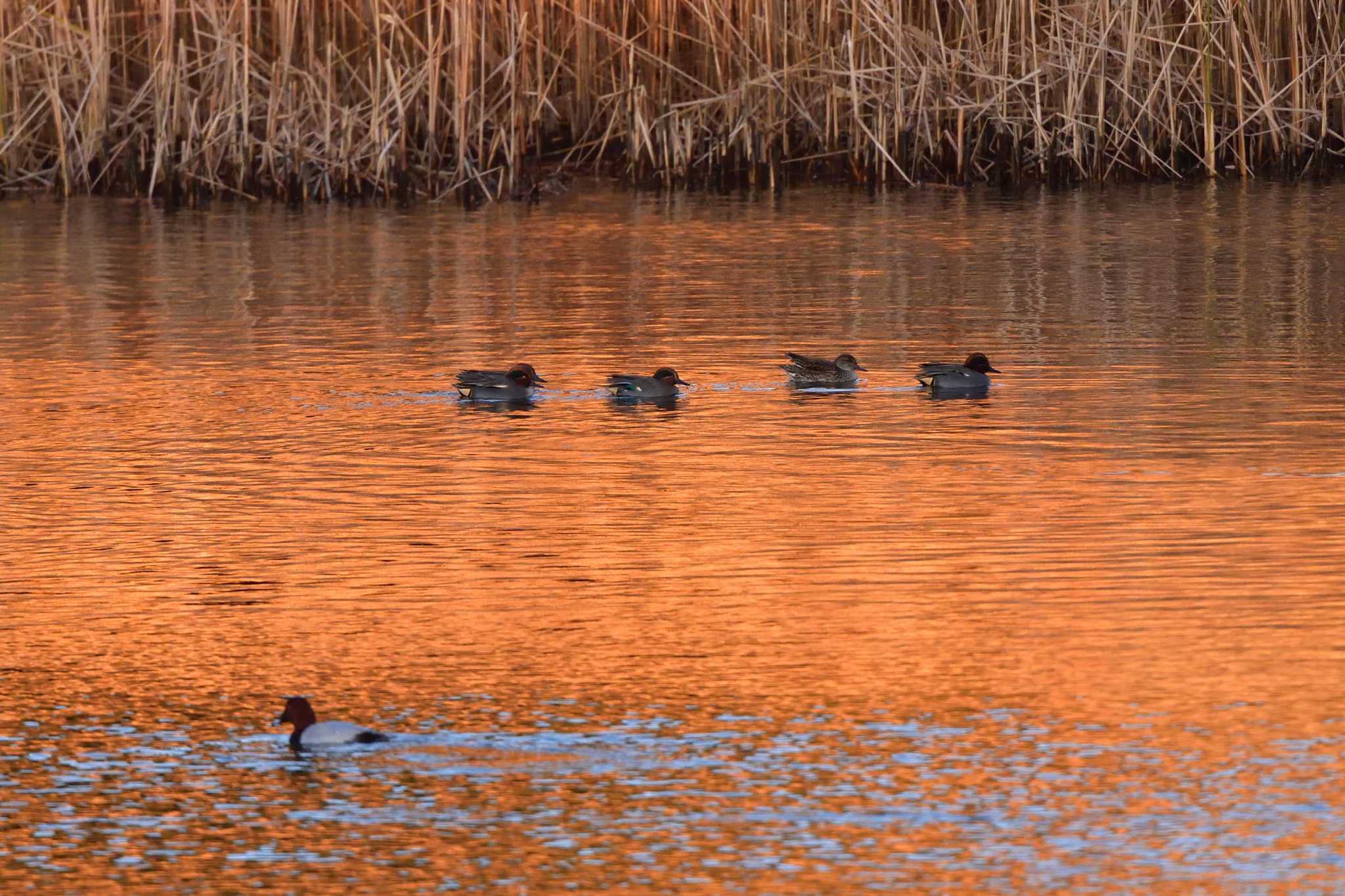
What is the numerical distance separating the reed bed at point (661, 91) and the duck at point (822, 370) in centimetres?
1140

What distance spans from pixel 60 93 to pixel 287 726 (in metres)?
20.0

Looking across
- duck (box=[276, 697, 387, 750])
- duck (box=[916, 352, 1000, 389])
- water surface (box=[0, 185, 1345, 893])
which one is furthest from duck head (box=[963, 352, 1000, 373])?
duck (box=[276, 697, 387, 750])

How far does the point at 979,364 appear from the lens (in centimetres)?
1412

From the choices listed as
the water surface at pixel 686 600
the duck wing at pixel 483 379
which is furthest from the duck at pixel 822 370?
the duck wing at pixel 483 379

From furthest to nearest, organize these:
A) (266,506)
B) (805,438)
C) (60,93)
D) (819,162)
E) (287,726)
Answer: (819,162) < (60,93) < (805,438) < (266,506) < (287,726)

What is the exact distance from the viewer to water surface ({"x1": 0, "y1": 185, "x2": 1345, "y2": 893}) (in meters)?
6.34

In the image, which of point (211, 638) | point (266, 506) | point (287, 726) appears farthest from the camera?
point (266, 506)

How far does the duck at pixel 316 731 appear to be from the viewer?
7004mm

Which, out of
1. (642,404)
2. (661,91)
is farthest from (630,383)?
(661,91)

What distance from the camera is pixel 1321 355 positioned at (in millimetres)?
14805

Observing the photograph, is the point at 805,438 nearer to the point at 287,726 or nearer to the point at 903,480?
the point at 903,480

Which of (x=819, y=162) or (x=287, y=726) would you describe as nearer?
(x=287, y=726)

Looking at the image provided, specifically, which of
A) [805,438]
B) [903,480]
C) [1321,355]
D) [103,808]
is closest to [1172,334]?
[1321,355]

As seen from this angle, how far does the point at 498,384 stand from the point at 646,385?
0.79m
